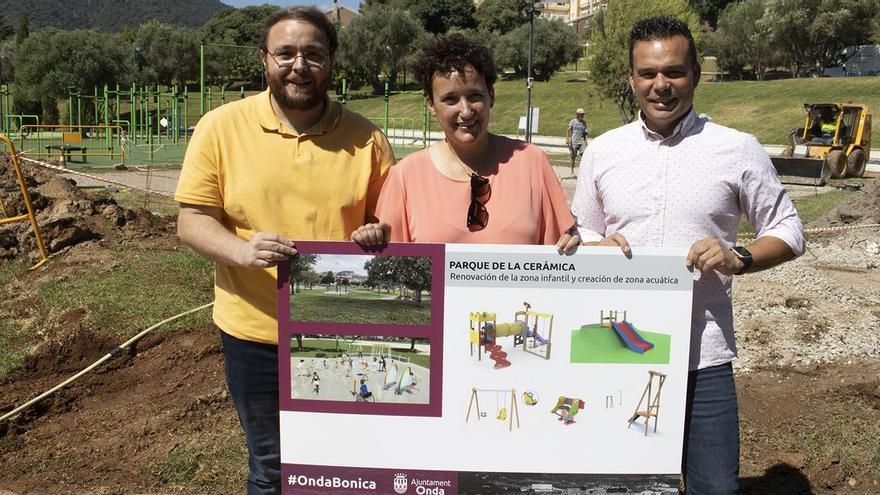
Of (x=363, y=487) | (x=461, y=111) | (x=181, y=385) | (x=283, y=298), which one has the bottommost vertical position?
(x=181, y=385)

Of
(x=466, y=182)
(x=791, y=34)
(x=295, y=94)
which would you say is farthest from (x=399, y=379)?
(x=791, y=34)

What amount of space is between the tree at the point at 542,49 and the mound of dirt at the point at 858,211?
207 ft

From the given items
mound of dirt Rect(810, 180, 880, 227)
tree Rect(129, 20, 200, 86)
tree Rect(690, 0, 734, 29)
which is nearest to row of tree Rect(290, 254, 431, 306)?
mound of dirt Rect(810, 180, 880, 227)

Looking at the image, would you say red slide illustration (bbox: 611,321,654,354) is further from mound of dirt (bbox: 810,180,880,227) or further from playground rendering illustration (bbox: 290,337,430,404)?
mound of dirt (bbox: 810,180,880,227)

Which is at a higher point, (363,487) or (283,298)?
(283,298)

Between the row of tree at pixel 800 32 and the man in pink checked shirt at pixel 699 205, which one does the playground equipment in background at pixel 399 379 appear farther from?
the row of tree at pixel 800 32

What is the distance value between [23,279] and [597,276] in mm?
8622

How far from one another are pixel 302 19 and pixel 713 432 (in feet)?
6.65

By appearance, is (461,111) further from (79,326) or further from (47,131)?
(47,131)

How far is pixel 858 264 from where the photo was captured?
1032 centimetres

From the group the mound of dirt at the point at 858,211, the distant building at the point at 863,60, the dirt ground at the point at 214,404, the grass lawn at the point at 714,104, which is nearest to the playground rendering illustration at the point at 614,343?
the dirt ground at the point at 214,404

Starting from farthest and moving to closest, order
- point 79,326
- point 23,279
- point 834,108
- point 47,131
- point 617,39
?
point 47,131
point 617,39
point 834,108
point 23,279
point 79,326

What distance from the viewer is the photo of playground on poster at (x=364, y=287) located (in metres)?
2.65

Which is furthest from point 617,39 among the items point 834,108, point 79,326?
point 79,326
